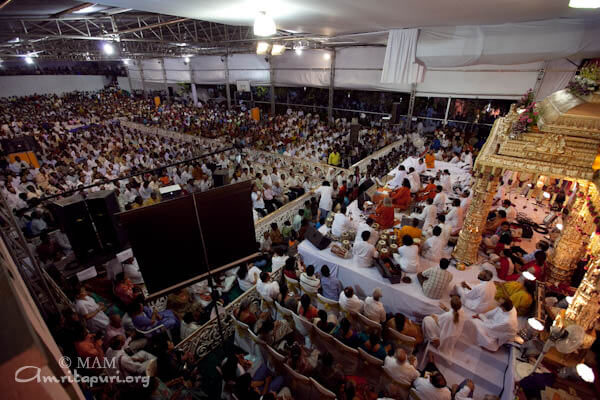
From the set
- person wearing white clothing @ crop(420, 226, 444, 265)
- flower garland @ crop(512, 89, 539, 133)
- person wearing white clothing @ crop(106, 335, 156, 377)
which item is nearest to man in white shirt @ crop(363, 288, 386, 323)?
person wearing white clothing @ crop(420, 226, 444, 265)

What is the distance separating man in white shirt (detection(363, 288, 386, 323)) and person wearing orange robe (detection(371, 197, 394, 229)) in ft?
8.05

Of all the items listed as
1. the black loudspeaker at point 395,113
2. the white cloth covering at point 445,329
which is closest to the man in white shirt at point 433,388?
the white cloth covering at point 445,329

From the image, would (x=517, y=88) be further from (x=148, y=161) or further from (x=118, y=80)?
(x=118, y=80)

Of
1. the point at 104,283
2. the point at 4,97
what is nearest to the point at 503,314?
the point at 104,283

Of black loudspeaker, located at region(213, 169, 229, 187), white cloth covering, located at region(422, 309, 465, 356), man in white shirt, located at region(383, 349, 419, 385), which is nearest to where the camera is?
man in white shirt, located at region(383, 349, 419, 385)

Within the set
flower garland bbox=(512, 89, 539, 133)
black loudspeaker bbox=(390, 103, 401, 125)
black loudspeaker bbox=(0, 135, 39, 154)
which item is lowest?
black loudspeaker bbox=(0, 135, 39, 154)

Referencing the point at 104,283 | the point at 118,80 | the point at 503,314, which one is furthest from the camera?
the point at 118,80

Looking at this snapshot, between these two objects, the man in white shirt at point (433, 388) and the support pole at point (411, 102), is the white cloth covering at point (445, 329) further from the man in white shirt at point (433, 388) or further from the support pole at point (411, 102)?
the support pole at point (411, 102)

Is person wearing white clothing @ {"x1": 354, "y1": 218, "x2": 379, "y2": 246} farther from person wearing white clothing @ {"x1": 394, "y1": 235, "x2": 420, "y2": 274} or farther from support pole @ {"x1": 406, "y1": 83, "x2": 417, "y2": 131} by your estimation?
support pole @ {"x1": 406, "y1": 83, "x2": 417, "y2": 131}

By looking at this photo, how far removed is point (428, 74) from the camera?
46.3 ft

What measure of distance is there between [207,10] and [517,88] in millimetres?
13164

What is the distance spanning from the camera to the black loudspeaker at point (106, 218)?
591cm

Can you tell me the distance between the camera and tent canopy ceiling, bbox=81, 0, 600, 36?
12.6 feet

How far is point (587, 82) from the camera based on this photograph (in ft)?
13.9
